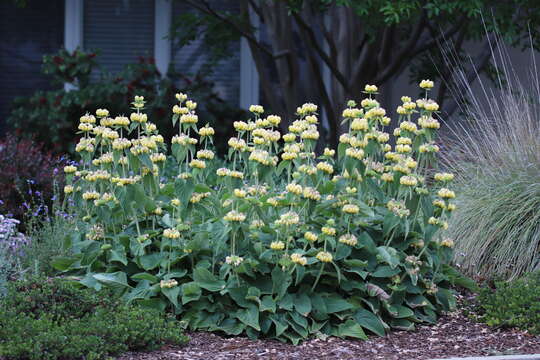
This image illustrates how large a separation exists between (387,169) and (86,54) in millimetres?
5701

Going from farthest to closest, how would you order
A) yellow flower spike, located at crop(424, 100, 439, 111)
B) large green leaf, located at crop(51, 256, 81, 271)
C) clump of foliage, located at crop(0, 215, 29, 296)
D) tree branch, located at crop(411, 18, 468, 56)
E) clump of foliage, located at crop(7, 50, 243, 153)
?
clump of foliage, located at crop(7, 50, 243, 153) → tree branch, located at crop(411, 18, 468, 56) → clump of foliage, located at crop(0, 215, 29, 296) → large green leaf, located at crop(51, 256, 81, 271) → yellow flower spike, located at crop(424, 100, 439, 111)

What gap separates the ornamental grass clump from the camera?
12.2 feet

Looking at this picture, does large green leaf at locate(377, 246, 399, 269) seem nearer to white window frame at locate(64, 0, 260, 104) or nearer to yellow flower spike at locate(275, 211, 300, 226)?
yellow flower spike at locate(275, 211, 300, 226)

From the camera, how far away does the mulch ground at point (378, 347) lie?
3.54 meters

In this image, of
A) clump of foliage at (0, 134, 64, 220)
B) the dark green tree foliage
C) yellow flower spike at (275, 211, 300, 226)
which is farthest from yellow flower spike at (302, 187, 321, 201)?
the dark green tree foliage

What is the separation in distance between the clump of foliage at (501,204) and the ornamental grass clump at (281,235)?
0.86m

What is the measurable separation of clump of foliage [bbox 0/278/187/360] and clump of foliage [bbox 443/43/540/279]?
2.11 m

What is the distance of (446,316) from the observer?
425 centimetres

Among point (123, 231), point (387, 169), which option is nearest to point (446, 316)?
→ point (387, 169)

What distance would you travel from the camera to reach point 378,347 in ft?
12.2

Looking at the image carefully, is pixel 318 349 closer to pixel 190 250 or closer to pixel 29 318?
pixel 190 250

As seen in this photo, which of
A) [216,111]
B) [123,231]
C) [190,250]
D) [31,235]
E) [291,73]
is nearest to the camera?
[190,250]

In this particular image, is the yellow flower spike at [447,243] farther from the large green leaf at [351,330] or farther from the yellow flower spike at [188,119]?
the yellow flower spike at [188,119]

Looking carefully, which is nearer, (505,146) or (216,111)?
(505,146)
